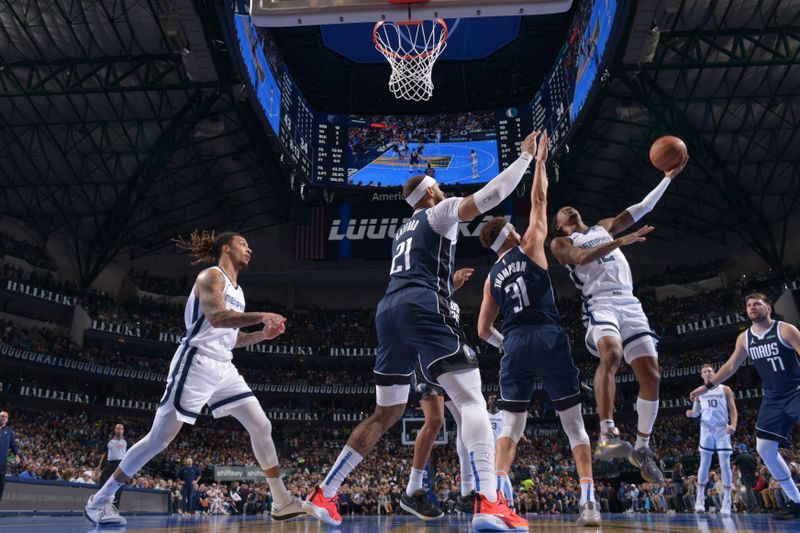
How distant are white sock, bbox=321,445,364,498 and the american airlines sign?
23298mm

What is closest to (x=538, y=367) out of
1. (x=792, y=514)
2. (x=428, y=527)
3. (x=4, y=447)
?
(x=428, y=527)

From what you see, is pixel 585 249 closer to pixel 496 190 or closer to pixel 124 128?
pixel 496 190

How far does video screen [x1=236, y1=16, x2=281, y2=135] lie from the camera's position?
1731cm

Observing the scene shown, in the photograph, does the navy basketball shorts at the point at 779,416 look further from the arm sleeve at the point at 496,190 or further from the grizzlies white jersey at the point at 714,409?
the arm sleeve at the point at 496,190

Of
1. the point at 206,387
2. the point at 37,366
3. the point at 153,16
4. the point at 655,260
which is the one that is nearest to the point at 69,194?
the point at 37,366

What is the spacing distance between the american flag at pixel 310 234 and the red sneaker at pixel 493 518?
2569 centimetres

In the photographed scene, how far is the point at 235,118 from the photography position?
25.1 m

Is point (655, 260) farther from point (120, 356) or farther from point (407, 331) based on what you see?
point (407, 331)

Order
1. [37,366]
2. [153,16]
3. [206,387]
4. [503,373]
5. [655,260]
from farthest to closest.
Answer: [655,260] < [37,366] < [153,16] < [503,373] < [206,387]

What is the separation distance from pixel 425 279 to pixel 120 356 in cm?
3243

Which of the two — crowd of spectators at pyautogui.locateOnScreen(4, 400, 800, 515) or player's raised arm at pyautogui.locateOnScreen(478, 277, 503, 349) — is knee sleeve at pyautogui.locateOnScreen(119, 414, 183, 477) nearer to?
player's raised arm at pyautogui.locateOnScreen(478, 277, 503, 349)

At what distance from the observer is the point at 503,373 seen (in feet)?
18.7

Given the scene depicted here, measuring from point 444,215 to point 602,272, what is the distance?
2368 mm

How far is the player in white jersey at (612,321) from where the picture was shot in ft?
17.7
